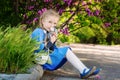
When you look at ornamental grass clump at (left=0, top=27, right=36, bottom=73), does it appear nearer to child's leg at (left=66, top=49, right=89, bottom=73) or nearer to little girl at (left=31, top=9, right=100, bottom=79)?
little girl at (left=31, top=9, right=100, bottom=79)

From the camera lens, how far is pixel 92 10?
419 inches

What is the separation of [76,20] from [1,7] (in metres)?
1.93

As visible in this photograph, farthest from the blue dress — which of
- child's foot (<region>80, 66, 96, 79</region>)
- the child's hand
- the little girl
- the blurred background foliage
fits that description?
the blurred background foliage

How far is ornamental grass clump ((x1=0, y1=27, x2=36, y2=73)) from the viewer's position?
5941mm

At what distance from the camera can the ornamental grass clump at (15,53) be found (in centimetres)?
594

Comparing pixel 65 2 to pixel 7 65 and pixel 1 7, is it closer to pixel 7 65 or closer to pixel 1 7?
pixel 1 7

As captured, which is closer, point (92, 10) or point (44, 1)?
point (44, 1)

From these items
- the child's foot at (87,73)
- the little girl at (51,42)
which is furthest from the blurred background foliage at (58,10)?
the child's foot at (87,73)

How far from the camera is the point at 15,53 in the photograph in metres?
6.02

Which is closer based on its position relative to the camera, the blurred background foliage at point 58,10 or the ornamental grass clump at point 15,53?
the ornamental grass clump at point 15,53

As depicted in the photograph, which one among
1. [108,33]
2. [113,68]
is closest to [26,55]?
[113,68]

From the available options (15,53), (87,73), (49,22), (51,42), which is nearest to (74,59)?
(87,73)

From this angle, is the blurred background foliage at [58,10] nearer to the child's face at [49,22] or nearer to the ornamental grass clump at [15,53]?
the child's face at [49,22]

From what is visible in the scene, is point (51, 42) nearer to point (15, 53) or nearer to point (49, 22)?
point (49, 22)
